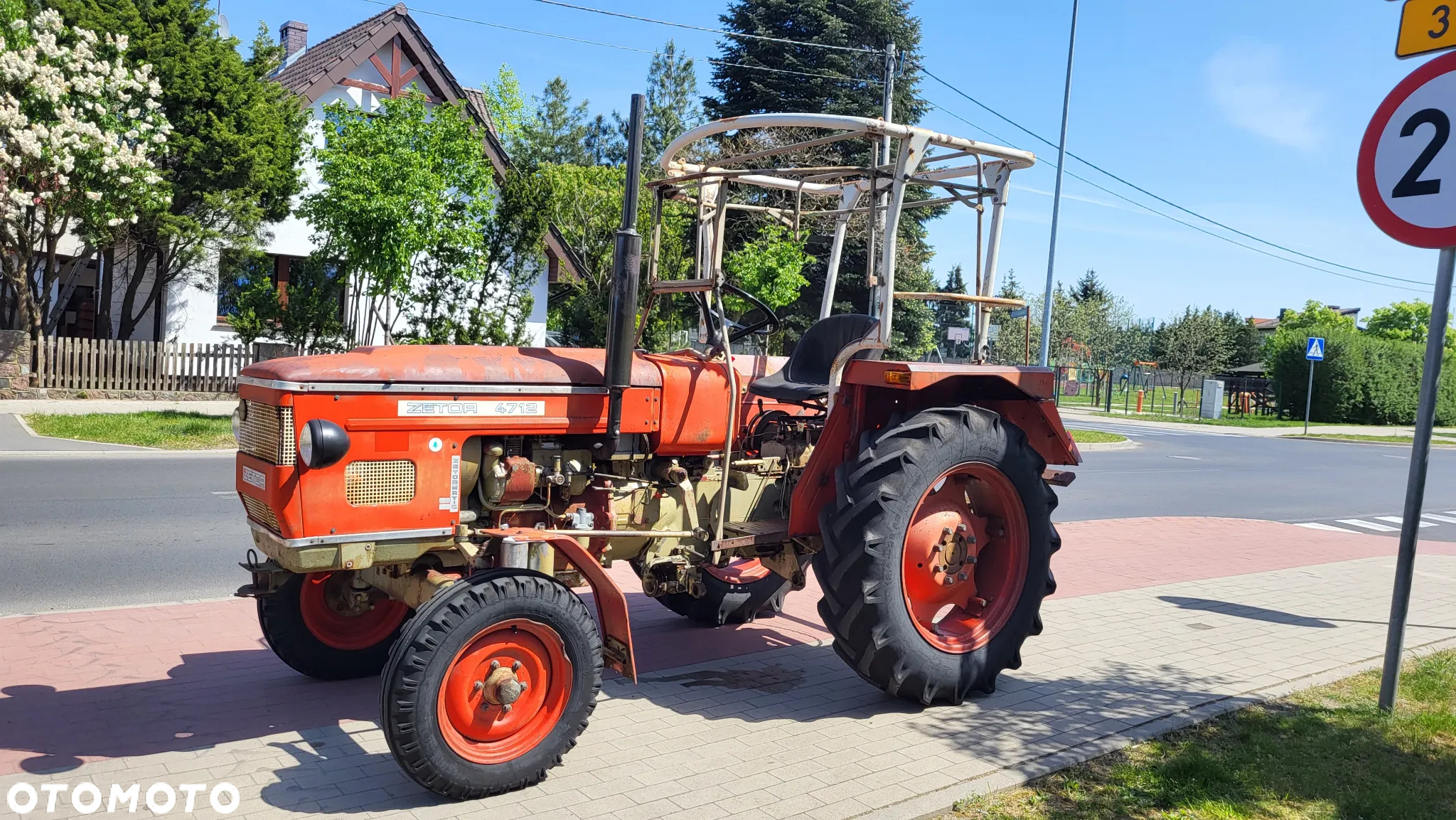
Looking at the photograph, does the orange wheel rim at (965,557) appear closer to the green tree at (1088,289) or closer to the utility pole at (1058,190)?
the utility pole at (1058,190)

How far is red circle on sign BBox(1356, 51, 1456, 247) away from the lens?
4488mm

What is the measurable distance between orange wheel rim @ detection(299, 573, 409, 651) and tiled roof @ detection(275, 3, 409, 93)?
19.3 metres

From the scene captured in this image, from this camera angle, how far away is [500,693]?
12.4 ft

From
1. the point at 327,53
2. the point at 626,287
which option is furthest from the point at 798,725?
the point at 327,53

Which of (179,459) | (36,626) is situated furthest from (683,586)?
(179,459)

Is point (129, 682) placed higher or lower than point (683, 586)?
lower

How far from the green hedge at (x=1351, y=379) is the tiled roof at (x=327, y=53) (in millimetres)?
33913

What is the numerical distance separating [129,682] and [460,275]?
48.7 feet

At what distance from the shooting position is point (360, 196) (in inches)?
634

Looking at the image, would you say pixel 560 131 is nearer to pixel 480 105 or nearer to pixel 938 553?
pixel 480 105

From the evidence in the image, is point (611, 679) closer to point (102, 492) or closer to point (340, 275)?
point (102, 492)

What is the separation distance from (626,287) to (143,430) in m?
13.5

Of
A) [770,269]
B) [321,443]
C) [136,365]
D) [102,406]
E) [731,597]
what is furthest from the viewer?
[770,269]

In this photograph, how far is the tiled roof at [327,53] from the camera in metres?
23.4
